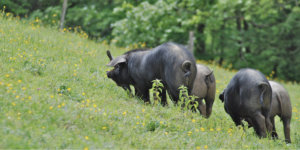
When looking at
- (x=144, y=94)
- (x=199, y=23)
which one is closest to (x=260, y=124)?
(x=144, y=94)

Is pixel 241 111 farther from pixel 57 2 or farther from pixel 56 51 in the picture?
pixel 57 2

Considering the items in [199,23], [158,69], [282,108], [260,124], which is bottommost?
[260,124]

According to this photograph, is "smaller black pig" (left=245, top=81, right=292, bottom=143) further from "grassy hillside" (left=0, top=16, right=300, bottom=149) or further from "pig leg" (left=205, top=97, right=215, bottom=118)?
"pig leg" (left=205, top=97, right=215, bottom=118)

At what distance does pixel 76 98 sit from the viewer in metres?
6.96

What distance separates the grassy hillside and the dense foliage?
Result: 36.0 ft

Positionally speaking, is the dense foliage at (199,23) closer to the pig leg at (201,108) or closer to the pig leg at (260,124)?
the pig leg at (201,108)

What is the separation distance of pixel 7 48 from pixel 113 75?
9.24ft

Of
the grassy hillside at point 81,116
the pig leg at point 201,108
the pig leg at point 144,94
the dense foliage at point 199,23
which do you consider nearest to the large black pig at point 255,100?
the grassy hillside at point 81,116

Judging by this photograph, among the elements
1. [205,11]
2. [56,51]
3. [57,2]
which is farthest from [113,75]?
[57,2]

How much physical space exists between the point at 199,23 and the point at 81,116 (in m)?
18.9

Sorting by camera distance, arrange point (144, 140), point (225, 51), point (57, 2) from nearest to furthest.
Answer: point (144, 140), point (57, 2), point (225, 51)

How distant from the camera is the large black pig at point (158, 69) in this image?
7.32 meters

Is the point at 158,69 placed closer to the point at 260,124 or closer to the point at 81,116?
the point at 260,124

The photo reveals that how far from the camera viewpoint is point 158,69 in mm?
7918
